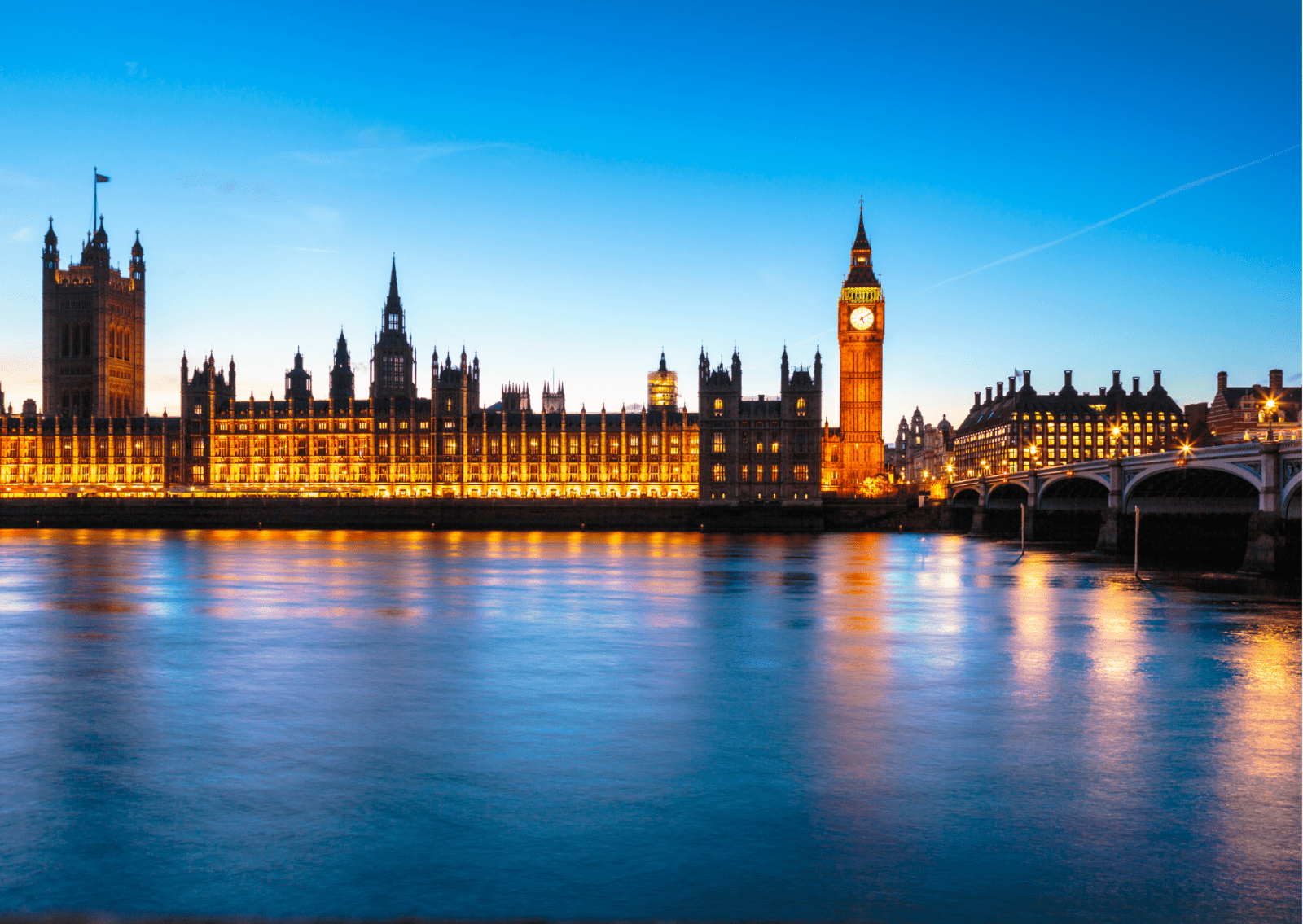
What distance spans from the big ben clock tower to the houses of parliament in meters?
0.18

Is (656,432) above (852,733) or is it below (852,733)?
above

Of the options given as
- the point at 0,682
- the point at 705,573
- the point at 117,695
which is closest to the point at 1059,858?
the point at 117,695

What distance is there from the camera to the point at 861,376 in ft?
447

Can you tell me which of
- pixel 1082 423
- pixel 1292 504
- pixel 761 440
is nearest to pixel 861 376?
pixel 761 440

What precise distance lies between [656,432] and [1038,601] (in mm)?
87592

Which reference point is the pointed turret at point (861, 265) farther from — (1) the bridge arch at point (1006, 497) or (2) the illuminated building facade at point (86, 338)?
(2) the illuminated building facade at point (86, 338)

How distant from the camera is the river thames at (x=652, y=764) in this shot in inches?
392

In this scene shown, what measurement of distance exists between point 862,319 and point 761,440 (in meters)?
29.0

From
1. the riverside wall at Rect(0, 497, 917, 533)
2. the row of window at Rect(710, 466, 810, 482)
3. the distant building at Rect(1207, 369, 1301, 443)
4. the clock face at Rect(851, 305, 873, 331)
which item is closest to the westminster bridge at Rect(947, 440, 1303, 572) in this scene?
the riverside wall at Rect(0, 497, 917, 533)

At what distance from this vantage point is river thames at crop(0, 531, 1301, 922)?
9.96 metres

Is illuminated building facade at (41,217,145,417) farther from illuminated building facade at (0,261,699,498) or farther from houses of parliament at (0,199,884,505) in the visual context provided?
illuminated building facade at (0,261,699,498)

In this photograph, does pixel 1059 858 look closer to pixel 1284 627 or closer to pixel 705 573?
pixel 1284 627

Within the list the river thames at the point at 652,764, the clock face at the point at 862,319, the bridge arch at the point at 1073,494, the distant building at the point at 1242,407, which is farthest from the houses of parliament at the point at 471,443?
the river thames at the point at 652,764

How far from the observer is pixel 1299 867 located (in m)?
10.5
